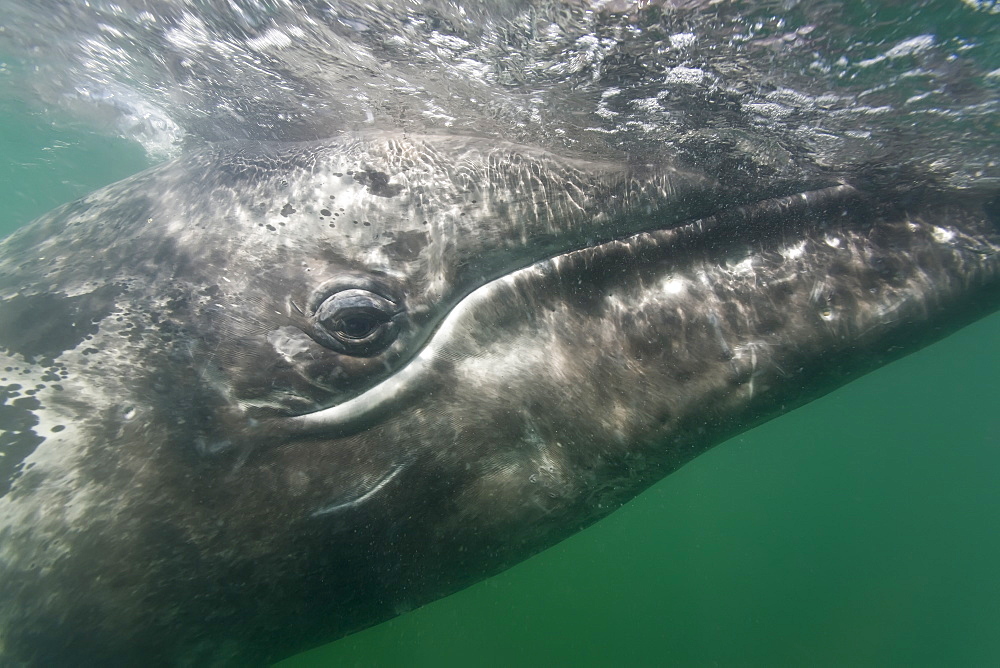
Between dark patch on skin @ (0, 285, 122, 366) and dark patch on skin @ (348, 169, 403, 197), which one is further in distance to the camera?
dark patch on skin @ (348, 169, 403, 197)

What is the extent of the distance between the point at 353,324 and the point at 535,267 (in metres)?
1.34

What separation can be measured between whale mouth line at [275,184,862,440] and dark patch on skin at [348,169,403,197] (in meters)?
0.99

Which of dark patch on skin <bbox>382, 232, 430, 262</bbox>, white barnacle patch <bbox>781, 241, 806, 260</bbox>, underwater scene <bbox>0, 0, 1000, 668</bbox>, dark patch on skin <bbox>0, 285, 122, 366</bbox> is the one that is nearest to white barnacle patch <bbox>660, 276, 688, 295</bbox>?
underwater scene <bbox>0, 0, 1000, 668</bbox>

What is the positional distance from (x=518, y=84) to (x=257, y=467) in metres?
5.08

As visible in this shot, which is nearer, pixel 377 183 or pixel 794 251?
pixel 794 251

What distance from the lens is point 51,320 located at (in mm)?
3195

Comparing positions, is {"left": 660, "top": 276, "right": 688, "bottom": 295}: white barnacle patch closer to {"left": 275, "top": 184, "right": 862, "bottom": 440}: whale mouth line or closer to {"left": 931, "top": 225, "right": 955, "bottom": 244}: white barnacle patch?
{"left": 275, "top": 184, "right": 862, "bottom": 440}: whale mouth line

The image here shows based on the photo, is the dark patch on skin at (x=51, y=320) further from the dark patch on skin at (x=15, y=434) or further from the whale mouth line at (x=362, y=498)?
the whale mouth line at (x=362, y=498)

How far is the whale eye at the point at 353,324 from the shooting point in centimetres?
325

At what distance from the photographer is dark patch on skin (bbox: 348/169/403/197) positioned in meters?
3.68

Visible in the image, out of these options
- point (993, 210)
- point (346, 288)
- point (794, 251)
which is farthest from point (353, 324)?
point (993, 210)

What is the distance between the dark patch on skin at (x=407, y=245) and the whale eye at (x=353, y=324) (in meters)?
0.40

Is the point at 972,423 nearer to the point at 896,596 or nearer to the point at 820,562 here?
the point at 820,562

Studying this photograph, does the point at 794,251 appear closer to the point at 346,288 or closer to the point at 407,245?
the point at 407,245
